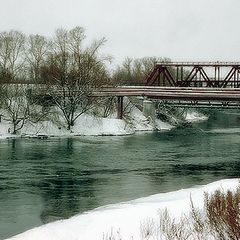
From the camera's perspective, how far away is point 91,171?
2947cm

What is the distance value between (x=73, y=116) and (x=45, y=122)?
11.9ft

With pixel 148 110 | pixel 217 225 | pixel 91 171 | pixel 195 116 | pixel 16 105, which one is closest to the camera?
pixel 217 225

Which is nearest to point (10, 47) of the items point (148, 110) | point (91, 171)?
point (148, 110)

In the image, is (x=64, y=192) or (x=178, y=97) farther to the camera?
(x=178, y=97)

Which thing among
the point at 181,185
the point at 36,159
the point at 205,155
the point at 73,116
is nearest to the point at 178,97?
the point at 73,116

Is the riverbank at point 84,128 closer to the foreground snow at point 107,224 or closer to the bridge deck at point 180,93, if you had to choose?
the bridge deck at point 180,93

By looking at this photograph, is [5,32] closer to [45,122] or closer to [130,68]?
[45,122]

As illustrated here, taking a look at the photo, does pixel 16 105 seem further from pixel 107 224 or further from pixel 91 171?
pixel 107 224

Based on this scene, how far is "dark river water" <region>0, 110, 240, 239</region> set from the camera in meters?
20.5

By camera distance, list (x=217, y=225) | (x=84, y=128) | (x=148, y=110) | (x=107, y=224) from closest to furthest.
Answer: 1. (x=217, y=225)
2. (x=107, y=224)
3. (x=84, y=128)
4. (x=148, y=110)

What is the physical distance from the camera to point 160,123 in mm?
69562

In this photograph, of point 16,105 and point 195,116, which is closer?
point 16,105

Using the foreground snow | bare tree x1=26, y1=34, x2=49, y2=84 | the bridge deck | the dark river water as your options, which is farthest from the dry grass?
bare tree x1=26, y1=34, x2=49, y2=84

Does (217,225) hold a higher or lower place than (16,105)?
lower
